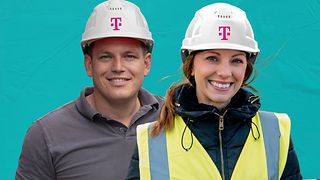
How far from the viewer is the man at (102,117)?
7.75 feet

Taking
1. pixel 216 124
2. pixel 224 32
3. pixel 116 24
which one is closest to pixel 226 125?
pixel 216 124

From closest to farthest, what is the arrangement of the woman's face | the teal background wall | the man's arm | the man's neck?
the woman's face < the man's arm < the man's neck < the teal background wall

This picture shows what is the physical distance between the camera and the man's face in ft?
7.91

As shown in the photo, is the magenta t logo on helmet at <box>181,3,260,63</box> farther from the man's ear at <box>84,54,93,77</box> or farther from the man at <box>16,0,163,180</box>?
the man's ear at <box>84,54,93,77</box>

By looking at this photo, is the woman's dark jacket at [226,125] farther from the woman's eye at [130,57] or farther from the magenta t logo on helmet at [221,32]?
the woman's eye at [130,57]

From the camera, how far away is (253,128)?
6.75ft

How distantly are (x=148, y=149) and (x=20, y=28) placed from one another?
111 cm

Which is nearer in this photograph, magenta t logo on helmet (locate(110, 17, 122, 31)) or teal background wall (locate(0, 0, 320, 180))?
magenta t logo on helmet (locate(110, 17, 122, 31))

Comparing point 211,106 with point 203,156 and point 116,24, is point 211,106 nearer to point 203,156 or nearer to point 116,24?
point 203,156

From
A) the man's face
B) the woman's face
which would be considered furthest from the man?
the woman's face

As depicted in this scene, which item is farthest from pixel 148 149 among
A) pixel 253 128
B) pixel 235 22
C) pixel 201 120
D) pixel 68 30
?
pixel 68 30

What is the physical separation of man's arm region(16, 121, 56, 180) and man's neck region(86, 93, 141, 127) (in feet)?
0.78

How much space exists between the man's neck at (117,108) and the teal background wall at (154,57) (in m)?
0.52

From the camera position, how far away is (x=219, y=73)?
1.96m
